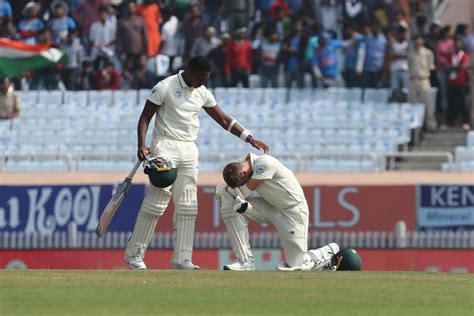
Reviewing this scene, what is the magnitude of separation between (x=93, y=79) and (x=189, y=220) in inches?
526

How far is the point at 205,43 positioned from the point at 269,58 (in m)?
1.13

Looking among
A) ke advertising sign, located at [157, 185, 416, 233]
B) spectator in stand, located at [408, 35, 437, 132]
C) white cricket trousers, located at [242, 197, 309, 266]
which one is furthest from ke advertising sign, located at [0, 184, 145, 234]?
white cricket trousers, located at [242, 197, 309, 266]

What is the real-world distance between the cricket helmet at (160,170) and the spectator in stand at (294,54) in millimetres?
11739

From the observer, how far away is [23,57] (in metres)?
27.1

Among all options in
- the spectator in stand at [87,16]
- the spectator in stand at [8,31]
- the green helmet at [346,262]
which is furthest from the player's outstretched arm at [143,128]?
the spectator in stand at [8,31]

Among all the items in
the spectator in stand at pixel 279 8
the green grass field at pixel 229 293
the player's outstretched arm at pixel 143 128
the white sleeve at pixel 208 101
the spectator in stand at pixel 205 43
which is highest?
the spectator in stand at pixel 279 8

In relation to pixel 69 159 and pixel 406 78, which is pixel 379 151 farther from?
pixel 69 159

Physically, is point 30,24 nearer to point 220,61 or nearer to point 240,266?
point 220,61

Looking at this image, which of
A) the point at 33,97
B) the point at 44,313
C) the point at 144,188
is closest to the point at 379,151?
the point at 144,188

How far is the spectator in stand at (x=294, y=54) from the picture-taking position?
2698 cm

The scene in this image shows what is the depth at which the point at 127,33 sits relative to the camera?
92.6 ft

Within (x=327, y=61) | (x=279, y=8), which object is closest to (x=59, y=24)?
(x=279, y=8)

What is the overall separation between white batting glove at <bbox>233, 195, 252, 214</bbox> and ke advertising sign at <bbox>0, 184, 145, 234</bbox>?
8.13 meters

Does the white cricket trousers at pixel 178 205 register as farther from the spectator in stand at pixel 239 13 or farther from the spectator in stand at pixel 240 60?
the spectator in stand at pixel 239 13
